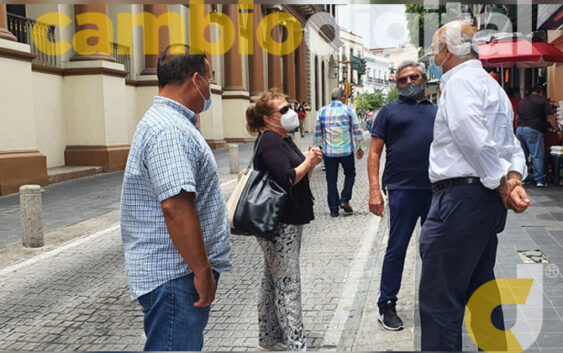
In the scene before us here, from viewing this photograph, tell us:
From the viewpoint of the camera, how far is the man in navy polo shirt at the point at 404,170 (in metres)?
4.62

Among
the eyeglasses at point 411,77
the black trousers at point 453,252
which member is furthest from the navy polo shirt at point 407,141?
the black trousers at point 453,252

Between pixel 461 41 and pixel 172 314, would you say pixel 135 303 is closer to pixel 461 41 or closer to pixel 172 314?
pixel 172 314

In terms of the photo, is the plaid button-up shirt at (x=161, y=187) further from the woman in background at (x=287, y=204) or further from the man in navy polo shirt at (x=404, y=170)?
the man in navy polo shirt at (x=404, y=170)

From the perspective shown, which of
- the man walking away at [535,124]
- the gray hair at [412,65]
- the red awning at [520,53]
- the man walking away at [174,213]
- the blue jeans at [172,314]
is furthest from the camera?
the red awning at [520,53]

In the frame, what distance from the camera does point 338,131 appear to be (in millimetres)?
9734

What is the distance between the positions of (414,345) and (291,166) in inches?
54.8

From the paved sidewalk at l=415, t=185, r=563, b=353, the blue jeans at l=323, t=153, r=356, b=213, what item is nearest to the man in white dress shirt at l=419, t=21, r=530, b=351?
the paved sidewalk at l=415, t=185, r=563, b=353

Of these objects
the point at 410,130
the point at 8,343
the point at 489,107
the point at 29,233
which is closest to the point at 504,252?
the point at 410,130

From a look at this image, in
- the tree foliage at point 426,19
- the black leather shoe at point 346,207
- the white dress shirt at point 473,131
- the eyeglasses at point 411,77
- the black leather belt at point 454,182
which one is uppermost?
the tree foliage at point 426,19

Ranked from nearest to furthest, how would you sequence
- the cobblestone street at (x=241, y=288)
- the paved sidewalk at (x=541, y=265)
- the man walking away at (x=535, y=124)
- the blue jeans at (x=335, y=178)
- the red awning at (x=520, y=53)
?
the paved sidewalk at (x=541, y=265)
the cobblestone street at (x=241, y=288)
the blue jeans at (x=335, y=178)
the man walking away at (x=535, y=124)
the red awning at (x=520, y=53)

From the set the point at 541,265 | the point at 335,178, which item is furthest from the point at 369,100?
the point at 541,265

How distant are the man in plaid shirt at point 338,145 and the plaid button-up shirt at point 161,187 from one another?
6.92 metres

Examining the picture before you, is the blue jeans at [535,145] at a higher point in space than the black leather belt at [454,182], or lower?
lower

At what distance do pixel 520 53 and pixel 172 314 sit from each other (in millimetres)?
11327
